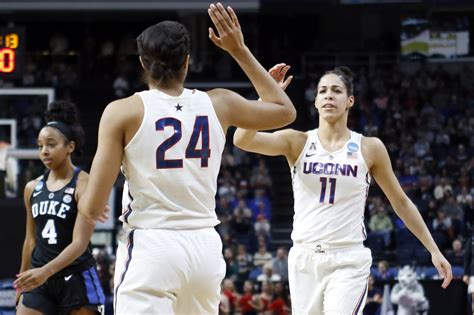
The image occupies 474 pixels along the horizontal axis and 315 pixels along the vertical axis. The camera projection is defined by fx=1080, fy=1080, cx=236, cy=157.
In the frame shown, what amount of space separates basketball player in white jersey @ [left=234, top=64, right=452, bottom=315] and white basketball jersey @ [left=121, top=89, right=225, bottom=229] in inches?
86.4

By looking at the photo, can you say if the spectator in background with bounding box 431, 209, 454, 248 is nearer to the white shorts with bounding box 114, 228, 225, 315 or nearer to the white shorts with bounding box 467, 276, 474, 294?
the white shorts with bounding box 467, 276, 474, 294

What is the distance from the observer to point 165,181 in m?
4.51

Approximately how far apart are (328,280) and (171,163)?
2.74 metres

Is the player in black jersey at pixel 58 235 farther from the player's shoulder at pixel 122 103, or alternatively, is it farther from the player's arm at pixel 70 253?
the player's shoulder at pixel 122 103

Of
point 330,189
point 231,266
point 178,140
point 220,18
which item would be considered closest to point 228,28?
point 220,18

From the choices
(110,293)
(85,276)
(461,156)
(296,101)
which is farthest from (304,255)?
(296,101)

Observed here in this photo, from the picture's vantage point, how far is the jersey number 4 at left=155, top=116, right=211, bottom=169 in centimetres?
449

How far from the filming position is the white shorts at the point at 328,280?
689 cm

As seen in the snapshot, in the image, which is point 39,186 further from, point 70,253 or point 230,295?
point 230,295

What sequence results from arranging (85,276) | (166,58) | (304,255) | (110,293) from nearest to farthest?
(166,58)
(85,276)
(304,255)
(110,293)

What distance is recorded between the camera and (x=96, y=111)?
25719 millimetres

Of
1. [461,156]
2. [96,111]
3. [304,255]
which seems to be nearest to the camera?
[304,255]

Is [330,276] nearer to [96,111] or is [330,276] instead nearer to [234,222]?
[234,222]

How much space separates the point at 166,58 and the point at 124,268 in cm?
90
